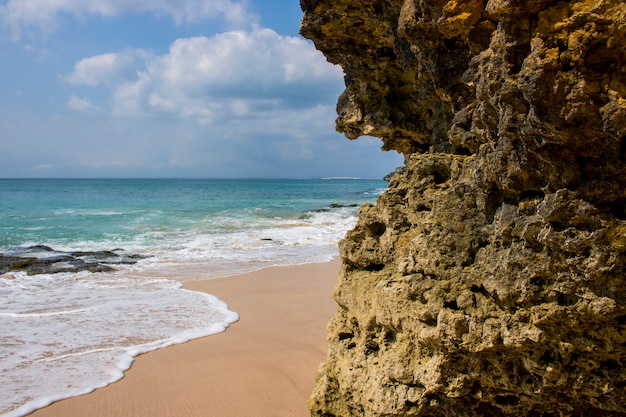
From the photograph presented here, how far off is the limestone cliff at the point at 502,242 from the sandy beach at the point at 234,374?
1039 millimetres

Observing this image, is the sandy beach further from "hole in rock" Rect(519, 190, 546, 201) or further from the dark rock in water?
the dark rock in water

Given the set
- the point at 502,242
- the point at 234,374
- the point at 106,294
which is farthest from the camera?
the point at 106,294

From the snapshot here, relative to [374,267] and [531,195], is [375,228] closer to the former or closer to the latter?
[374,267]

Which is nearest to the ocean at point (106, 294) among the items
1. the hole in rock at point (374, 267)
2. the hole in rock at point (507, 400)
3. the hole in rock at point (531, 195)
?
Result: the hole in rock at point (374, 267)

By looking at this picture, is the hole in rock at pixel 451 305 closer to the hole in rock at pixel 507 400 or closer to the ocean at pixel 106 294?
the hole in rock at pixel 507 400

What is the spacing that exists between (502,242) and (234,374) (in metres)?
3.47

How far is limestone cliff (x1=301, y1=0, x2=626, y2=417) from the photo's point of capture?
7.43ft

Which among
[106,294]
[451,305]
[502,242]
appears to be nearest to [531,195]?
[502,242]

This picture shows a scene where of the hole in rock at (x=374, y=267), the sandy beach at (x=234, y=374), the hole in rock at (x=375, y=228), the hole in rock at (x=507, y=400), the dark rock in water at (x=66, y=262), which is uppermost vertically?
the hole in rock at (x=375, y=228)

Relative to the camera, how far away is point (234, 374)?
5066 mm

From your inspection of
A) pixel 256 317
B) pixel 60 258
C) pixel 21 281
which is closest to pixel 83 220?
pixel 60 258

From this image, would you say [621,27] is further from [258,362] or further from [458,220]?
[258,362]

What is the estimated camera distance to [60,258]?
13445 millimetres

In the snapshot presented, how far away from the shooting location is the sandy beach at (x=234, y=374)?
4402 millimetres
